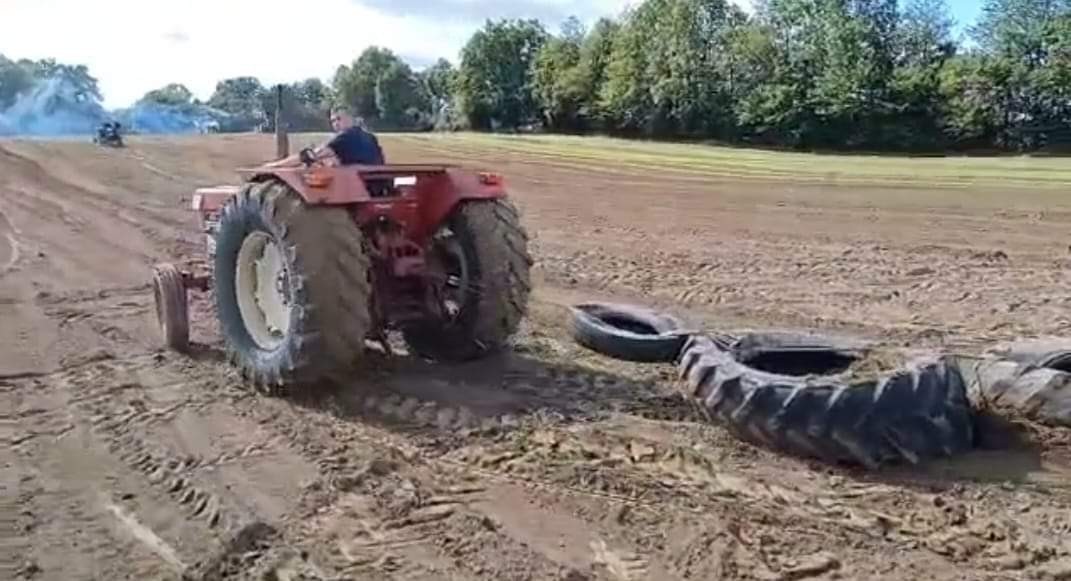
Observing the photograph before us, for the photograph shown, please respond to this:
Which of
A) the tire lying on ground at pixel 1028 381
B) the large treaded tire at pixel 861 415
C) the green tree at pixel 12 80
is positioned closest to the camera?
the large treaded tire at pixel 861 415

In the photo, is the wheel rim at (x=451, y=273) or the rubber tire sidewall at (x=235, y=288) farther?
the wheel rim at (x=451, y=273)

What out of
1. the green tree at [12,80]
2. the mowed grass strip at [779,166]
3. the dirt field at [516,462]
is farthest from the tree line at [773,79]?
the dirt field at [516,462]

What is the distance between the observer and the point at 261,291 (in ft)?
21.0

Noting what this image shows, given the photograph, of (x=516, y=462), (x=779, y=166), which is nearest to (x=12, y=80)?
(x=779, y=166)

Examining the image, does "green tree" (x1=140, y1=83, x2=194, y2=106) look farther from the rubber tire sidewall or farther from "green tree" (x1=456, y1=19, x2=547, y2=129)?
the rubber tire sidewall

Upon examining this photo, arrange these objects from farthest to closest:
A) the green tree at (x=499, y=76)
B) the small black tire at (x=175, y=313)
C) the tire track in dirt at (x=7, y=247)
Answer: the green tree at (x=499, y=76), the tire track in dirt at (x=7, y=247), the small black tire at (x=175, y=313)

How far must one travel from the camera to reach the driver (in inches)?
249

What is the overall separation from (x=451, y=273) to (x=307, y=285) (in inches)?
46.7

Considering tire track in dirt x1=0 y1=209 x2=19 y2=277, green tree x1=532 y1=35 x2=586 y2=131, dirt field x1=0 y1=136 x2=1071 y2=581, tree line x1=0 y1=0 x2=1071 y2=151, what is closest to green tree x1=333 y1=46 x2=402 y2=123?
tree line x1=0 y1=0 x2=1071 y2=151

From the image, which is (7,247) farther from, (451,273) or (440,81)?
(440,81)

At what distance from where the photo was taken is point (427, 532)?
401cm

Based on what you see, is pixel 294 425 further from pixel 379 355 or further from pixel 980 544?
pixel 980 544

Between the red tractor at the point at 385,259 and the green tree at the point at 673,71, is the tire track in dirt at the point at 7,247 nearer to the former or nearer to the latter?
the red tractor at the point at 385,259

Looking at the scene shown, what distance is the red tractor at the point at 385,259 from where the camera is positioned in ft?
18.8
